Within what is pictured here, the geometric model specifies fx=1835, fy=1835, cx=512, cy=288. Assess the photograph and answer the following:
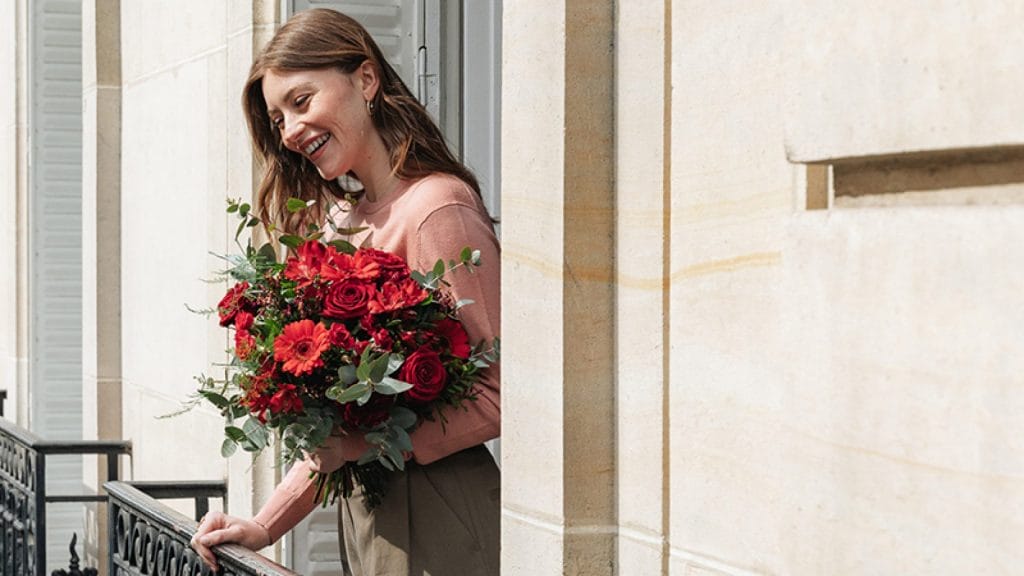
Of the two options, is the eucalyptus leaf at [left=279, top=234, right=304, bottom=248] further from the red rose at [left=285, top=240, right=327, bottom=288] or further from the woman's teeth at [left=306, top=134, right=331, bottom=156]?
the woman's teeth at [left=306, top=134, right=331, bottom=156]

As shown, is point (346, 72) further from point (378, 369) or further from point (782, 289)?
point (782, 289)

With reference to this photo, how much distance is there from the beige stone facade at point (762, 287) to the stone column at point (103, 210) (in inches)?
173

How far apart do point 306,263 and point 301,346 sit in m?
0.21

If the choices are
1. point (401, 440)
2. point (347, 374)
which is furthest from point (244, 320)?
point (401, 440)

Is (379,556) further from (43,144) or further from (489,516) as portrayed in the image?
(43,144)

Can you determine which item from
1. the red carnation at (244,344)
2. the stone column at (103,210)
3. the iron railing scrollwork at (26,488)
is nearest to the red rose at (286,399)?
the red carnation at (244,344)

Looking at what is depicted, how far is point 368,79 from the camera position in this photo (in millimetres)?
3846

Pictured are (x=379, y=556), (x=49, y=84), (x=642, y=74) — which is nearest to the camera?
(x=642, y=74)

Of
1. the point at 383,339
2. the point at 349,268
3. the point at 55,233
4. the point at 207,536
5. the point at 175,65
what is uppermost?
the point at 175,65

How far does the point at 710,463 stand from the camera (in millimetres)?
2896

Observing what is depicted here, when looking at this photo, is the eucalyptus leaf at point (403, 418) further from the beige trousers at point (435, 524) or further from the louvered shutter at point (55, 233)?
the louvered shutter at point (55, 233)

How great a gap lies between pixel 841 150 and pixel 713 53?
0.81m

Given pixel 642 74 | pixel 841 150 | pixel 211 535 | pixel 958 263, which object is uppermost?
pixel 642 74

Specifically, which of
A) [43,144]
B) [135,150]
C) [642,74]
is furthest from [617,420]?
[43,144]
